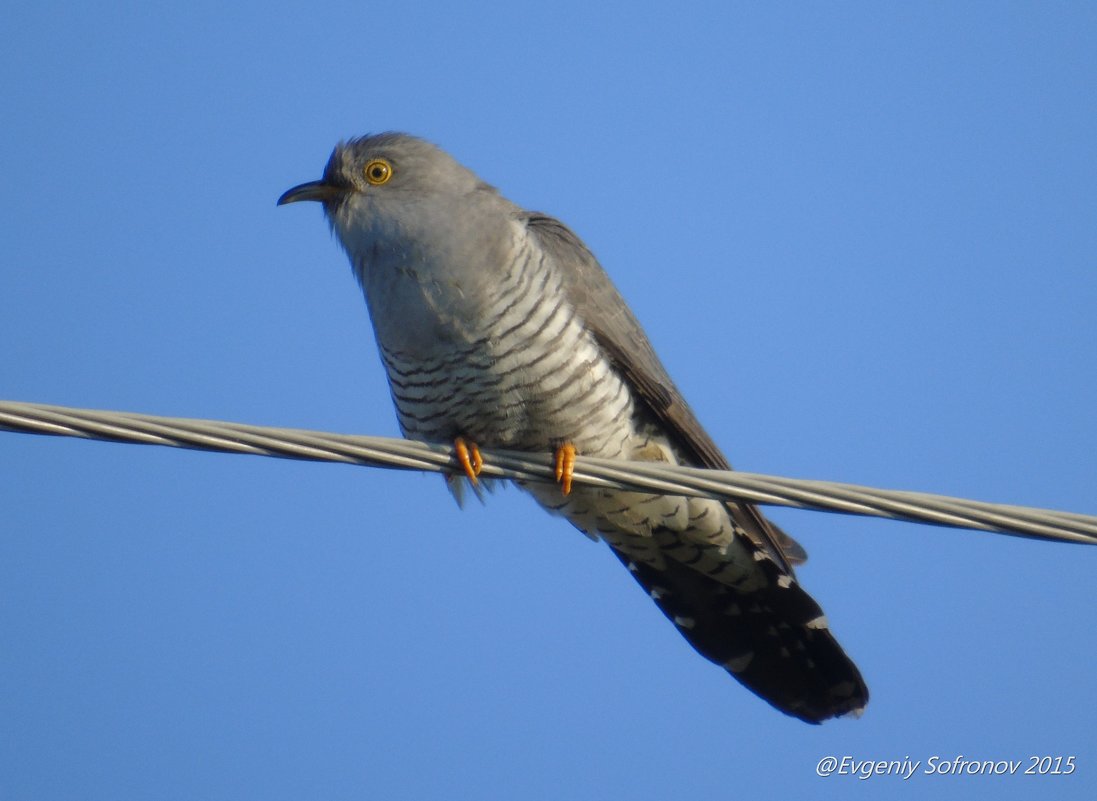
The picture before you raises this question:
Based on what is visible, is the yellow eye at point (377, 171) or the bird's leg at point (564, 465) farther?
the yellow eye at point (377, 171)

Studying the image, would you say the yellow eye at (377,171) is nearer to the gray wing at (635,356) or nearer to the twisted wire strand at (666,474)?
the gray wing at (635,356)

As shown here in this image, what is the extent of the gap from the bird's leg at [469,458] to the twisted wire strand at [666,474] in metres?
0.96

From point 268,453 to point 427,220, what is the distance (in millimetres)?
1776

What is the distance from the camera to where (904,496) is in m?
2.56

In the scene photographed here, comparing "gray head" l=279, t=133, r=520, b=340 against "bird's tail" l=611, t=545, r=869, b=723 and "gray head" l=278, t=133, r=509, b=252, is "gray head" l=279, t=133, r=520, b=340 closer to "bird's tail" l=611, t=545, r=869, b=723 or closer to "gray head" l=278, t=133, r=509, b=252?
"gray head" l=278, t=133, r=509, b=252

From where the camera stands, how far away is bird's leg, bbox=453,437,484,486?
3.79 meters

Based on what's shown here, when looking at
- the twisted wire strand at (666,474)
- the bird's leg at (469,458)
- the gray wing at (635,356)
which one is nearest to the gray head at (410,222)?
the gray wing at (635,356)

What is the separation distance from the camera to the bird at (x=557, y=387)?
3.93 meters

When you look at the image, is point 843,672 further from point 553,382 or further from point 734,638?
point 553,382

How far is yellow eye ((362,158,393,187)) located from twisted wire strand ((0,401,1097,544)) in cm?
188

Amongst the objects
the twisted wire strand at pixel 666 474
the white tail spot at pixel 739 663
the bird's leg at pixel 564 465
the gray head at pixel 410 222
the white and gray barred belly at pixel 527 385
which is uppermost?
the gray head at pixel 410 222

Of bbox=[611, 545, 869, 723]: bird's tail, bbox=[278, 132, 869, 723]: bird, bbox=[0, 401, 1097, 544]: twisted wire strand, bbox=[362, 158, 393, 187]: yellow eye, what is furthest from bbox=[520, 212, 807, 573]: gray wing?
bbox=[0, 401, 1097, 544]: twisted wire strand

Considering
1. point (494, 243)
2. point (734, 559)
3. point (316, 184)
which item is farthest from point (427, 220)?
point (734, 559)

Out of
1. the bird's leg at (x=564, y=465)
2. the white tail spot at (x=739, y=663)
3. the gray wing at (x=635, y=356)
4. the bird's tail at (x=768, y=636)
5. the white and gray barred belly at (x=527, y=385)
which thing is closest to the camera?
the bird's leg at (x=564, y=465)
